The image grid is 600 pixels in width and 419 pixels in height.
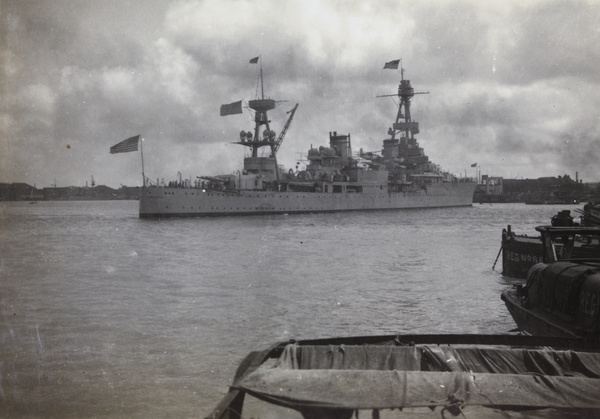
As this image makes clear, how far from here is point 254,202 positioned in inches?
2594

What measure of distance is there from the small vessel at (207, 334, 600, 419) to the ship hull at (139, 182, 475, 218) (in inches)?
2188

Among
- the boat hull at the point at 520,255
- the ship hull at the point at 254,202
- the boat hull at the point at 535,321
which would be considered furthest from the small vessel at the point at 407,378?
the ship hull at the point at 254,202

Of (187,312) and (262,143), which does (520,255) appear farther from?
→ (262,143)

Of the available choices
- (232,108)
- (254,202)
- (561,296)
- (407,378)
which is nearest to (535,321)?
(561,296)

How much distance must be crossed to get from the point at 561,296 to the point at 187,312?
8.64 meters

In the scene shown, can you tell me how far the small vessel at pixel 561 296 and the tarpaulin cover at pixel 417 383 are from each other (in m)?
2.38

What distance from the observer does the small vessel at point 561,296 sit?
23.7 feet

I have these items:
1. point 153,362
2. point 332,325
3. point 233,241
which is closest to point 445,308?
point 332,325

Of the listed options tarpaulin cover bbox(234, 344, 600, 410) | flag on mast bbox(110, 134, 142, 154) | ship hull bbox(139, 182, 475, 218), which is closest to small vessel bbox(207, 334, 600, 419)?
tarpaulin cover bbox(234, 344, 600, 410)

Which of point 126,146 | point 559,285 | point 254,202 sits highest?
point 126,146

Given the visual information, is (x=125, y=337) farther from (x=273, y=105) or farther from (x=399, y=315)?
(x=273, y=105)

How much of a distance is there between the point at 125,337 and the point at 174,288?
6.29 m

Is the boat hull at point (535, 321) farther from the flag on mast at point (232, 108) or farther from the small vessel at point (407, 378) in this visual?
the flag on mast at point (232, 108)

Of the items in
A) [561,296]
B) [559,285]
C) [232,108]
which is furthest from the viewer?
[232,108]
